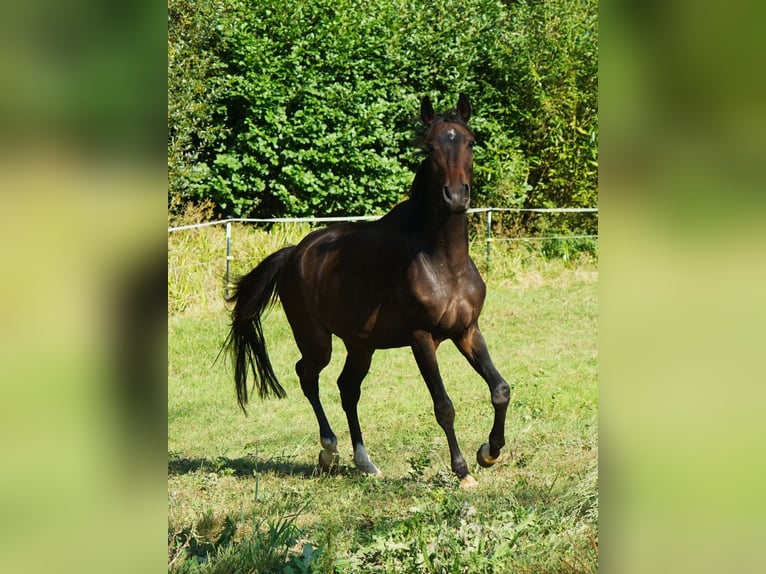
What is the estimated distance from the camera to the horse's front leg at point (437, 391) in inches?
181

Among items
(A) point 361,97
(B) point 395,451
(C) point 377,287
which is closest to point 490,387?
(C) point 377,287

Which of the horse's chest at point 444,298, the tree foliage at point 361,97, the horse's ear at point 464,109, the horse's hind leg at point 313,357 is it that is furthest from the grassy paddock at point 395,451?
the horse's ear at point 464,109

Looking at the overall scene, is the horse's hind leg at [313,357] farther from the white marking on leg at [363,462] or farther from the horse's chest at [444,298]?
the horse's chest at [444,298]

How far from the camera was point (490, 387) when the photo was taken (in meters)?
4.50

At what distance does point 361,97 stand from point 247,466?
22.9 ft

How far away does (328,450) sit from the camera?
5.13 m

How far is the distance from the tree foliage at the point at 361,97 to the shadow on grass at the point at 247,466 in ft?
16.2

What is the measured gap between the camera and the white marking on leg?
504 centimetres

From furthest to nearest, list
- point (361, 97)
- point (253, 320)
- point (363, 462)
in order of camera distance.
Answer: point (361, 97) → point (253, 320) → point (363, 462)

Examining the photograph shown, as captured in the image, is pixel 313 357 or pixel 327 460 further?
pixel 313 357

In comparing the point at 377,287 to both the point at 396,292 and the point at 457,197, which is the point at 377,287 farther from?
the point at 457,197
